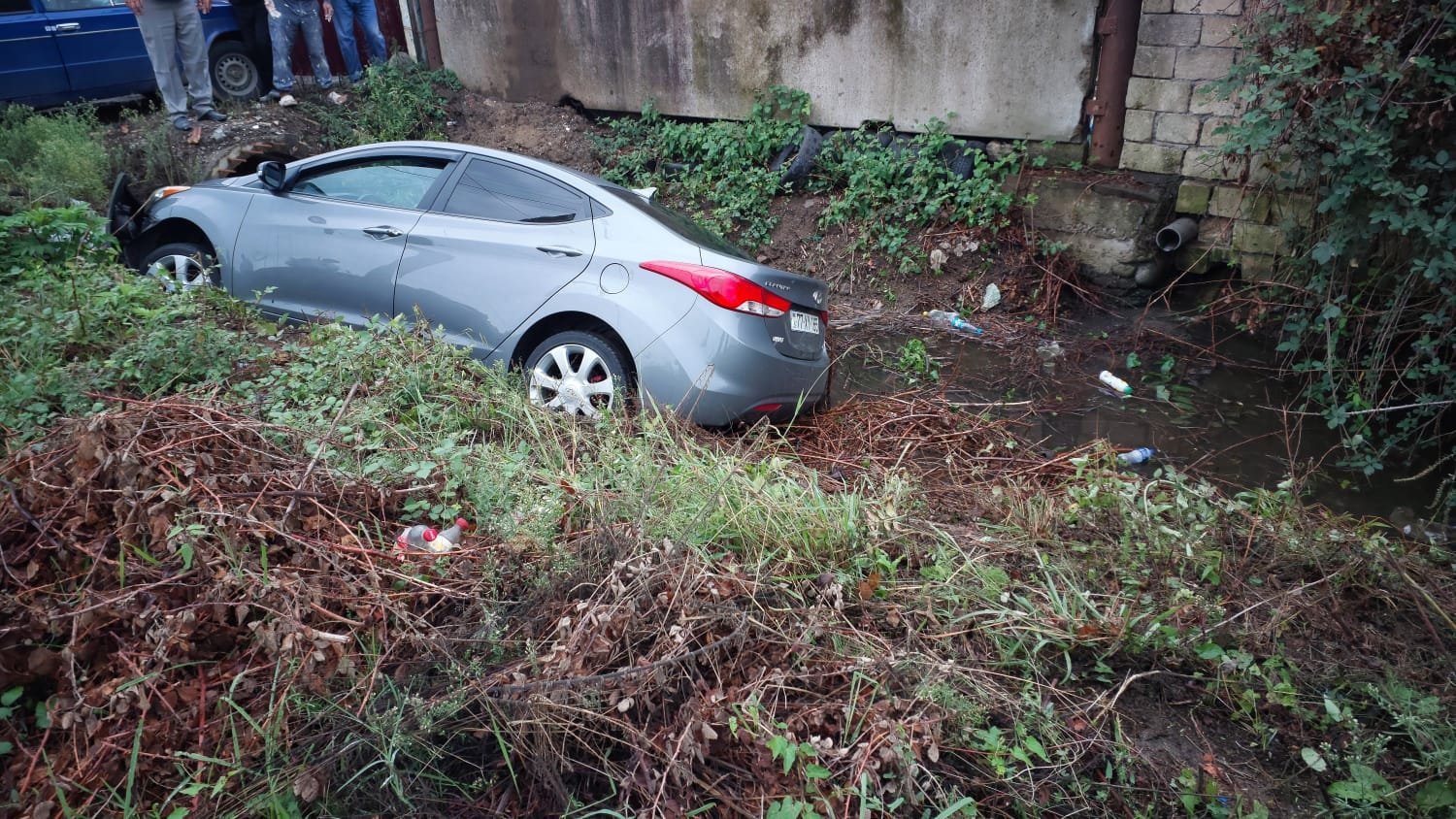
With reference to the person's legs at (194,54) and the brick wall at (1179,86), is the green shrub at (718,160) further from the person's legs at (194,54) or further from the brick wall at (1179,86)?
the person's legs at (194,54)

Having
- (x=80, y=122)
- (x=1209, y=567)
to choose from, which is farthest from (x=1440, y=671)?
(x=80, y=122)

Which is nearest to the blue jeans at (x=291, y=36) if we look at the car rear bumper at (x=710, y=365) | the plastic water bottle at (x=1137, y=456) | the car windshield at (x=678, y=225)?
the car windshield at (x=678, y=225)

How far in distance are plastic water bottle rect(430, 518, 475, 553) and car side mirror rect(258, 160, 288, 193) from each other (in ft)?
12.8

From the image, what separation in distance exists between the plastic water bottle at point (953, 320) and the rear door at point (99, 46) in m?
9.55

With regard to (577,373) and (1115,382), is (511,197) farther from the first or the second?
(1115,382)

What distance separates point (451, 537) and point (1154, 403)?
5107mm

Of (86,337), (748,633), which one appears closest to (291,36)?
(86,337)

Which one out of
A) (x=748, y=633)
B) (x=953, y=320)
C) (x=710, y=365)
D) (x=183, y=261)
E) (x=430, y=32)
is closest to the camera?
(x=748, y=633)

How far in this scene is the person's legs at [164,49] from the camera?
9.41m

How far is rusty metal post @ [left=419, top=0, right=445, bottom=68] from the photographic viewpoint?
11727 mm

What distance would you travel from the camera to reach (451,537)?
326 cm

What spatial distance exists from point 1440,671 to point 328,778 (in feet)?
12.0

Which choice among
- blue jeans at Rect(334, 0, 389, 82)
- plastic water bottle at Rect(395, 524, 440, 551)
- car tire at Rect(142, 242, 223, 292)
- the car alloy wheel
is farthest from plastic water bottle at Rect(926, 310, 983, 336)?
the car alloy wheel

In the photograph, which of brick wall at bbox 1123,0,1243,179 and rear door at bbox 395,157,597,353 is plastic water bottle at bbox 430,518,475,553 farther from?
brick wall at bbox 1123,0,1243,179
